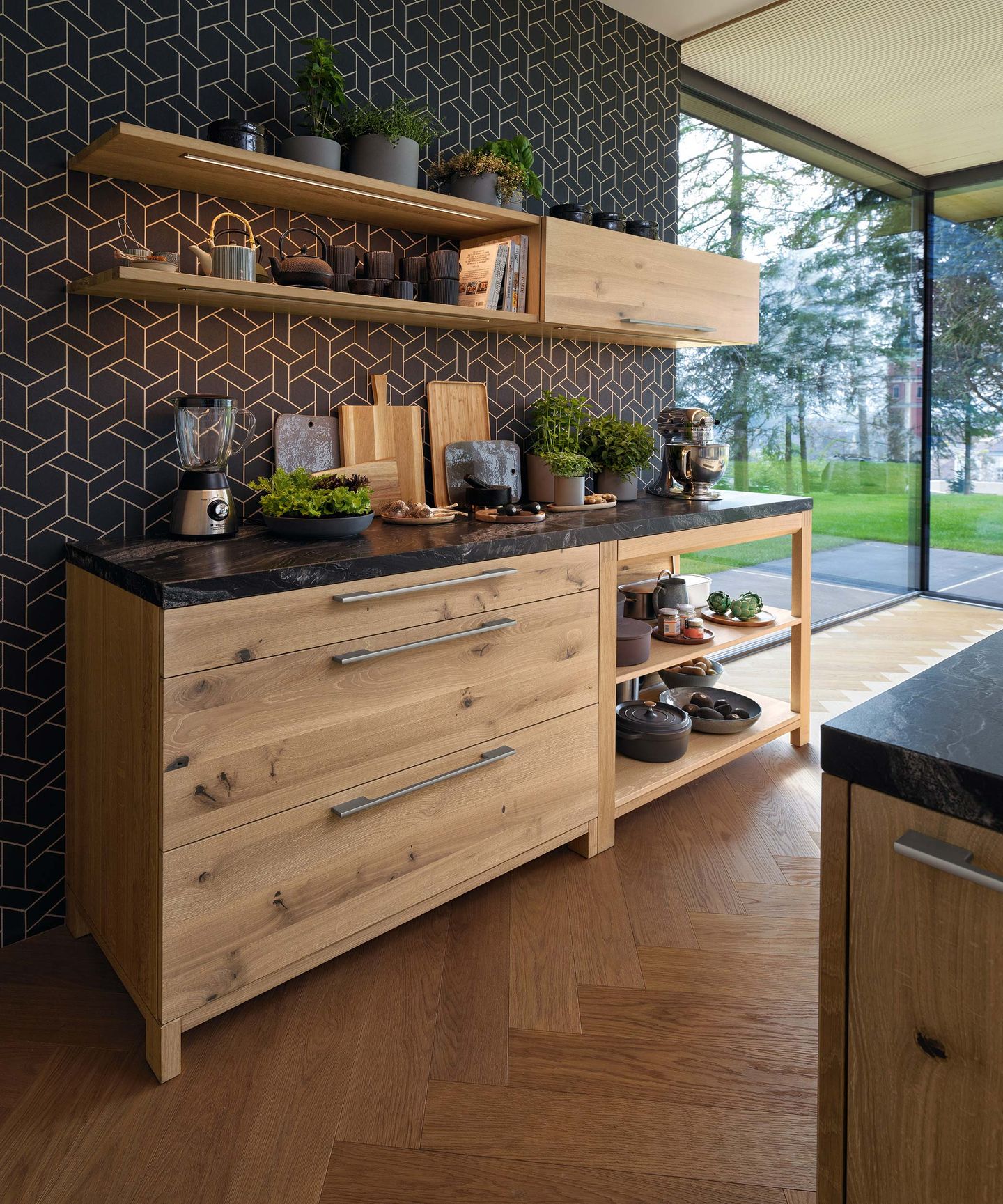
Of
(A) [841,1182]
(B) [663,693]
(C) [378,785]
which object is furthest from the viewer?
(B) [663,693]

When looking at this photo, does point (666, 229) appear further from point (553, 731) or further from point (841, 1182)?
point (841, 1182)

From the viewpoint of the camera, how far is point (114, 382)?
6.37 ft

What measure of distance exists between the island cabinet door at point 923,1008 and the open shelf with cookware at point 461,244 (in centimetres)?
167

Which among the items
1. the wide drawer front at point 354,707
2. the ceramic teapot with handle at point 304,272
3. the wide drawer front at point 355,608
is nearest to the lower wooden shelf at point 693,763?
the wide drawer front at point 354,707

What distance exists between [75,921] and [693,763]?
1724mm

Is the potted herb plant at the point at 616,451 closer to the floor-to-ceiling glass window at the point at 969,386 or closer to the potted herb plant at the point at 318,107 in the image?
the potted herb plant at the point at 318,107

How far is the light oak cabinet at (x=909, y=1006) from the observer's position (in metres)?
0.69

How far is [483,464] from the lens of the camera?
8.71ft

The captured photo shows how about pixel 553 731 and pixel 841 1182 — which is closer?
pixel 841 1182

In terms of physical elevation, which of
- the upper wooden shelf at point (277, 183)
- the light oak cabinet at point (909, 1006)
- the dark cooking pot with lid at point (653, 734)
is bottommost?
the dark cooking pot with lid at point (653, 734)

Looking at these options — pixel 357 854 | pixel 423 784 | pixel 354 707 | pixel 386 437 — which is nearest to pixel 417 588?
pixel 354 707

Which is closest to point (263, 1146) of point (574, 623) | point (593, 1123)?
point (593, 1123)

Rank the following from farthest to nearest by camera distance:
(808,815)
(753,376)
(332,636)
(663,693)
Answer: (753,376) → (663,693) → (808,815) → (332,636)

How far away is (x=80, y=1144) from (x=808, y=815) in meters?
2.02
